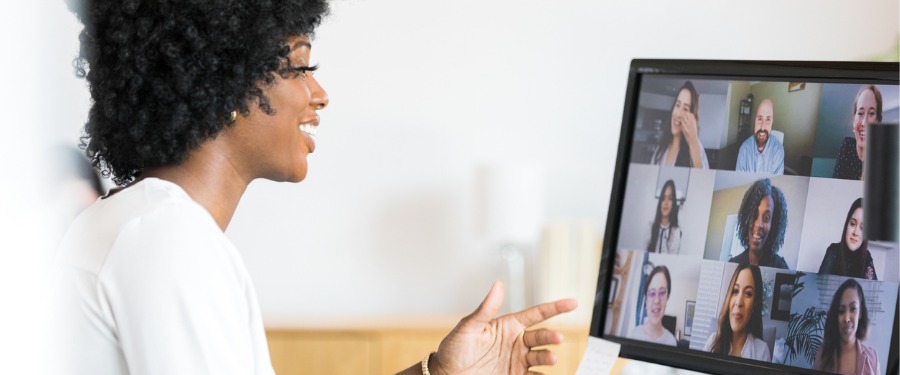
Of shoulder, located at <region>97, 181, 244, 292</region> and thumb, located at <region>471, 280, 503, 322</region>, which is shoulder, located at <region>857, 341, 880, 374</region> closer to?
thumb, located at <region>471, 280, 503, 322</region>

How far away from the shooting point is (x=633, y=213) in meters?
1.48

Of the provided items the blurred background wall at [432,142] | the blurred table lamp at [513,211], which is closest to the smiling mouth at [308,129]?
the blurred table lamp at [513,211]

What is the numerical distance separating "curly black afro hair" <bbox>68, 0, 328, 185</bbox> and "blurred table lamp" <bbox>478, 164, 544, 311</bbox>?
1846 millimetres

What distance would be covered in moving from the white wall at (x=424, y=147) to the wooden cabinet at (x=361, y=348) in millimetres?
425

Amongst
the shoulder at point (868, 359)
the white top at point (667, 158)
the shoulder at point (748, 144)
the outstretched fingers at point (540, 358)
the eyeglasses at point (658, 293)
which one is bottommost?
the outstretched fingers at point (540, 358)

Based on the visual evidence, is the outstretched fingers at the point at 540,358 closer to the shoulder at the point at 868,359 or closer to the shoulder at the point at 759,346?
the shoulder at the point at 759,346

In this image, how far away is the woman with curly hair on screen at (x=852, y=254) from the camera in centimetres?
125

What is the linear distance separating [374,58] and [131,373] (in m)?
2.40

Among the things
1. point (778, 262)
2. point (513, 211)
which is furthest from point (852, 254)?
point (513, 211)

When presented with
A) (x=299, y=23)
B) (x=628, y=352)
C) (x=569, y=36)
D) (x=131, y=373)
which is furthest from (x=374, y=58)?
(x=131, y=373)

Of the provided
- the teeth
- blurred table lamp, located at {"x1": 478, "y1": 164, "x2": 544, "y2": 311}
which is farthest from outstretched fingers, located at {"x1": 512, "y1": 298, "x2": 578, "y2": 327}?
blurred table lamp, located at {"x1": 478, "y1": 164, "x2": 544, "y2": 311}

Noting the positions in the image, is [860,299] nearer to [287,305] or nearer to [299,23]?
[299,23]

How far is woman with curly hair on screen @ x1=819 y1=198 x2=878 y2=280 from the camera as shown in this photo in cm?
125

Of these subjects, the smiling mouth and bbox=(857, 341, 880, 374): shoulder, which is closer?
bbox=(857, 341, 880, 374): shoulder
